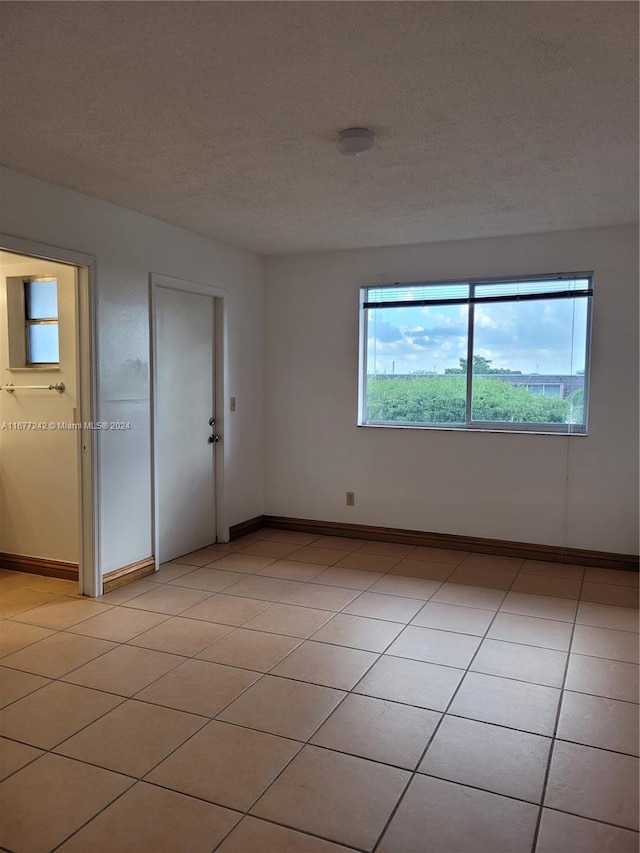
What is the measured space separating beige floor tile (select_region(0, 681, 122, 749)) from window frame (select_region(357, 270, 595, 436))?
3125mm

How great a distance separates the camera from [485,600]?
12.5 feet

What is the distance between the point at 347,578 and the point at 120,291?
234 cm

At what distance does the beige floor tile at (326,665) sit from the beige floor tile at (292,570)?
109 centimetres

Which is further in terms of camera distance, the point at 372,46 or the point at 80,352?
the point at 80,352

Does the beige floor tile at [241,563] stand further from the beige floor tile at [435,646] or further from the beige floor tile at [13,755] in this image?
the beige floor tile at [13,755]

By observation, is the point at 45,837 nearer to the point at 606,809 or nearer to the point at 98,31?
the point at 606,809

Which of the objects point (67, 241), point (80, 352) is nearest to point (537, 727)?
point (80, 352)

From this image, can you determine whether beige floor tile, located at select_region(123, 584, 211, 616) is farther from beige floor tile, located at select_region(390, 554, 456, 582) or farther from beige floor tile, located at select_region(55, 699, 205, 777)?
beige floor tile, located at select_region(390, 554, 456, 582)

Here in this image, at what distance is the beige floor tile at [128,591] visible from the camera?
3771 millimetres

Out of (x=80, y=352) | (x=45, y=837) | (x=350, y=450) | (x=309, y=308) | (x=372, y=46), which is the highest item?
(x=372, y=46)

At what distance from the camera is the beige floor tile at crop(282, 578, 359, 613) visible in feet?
12.2

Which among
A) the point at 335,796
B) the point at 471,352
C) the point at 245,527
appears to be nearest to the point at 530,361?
the point at 471,352

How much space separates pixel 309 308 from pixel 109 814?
13.4 ft

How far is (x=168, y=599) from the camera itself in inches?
149
